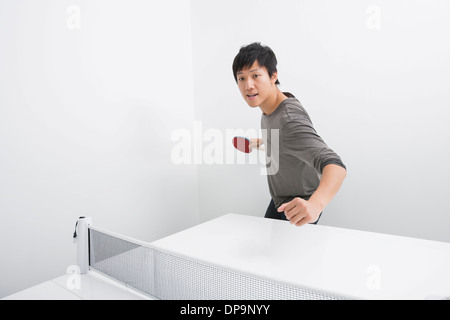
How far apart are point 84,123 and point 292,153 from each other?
1.29 meters

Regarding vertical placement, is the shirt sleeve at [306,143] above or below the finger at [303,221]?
above

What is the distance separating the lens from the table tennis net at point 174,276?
0.77 metres

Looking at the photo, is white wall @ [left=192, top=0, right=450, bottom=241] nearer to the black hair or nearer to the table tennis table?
the black hair

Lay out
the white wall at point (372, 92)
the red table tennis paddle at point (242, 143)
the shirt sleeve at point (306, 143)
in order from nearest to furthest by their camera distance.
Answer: the shirt sleeve at point (306, 143), the white wall at point (372, 92), the red table tennis paddle at point (242, 143)

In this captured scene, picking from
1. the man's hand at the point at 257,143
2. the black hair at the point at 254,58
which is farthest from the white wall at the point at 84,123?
the black hair at the point at 254,58

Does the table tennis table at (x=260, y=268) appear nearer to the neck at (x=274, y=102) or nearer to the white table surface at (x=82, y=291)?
the white table surface at (x=82, y=291)

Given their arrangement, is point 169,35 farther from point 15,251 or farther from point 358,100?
point 15,251

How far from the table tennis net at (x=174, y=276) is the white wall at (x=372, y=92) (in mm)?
1478

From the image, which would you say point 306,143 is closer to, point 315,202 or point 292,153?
point 292,153

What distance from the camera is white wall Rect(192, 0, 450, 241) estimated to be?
179 centimetres

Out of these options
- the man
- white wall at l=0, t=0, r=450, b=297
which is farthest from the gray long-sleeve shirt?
white wall at l=0, t=0, r=450, b=297

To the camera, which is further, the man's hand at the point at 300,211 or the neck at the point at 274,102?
the neck at the point at 274,102

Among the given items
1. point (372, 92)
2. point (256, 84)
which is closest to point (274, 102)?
point (256, 84)
